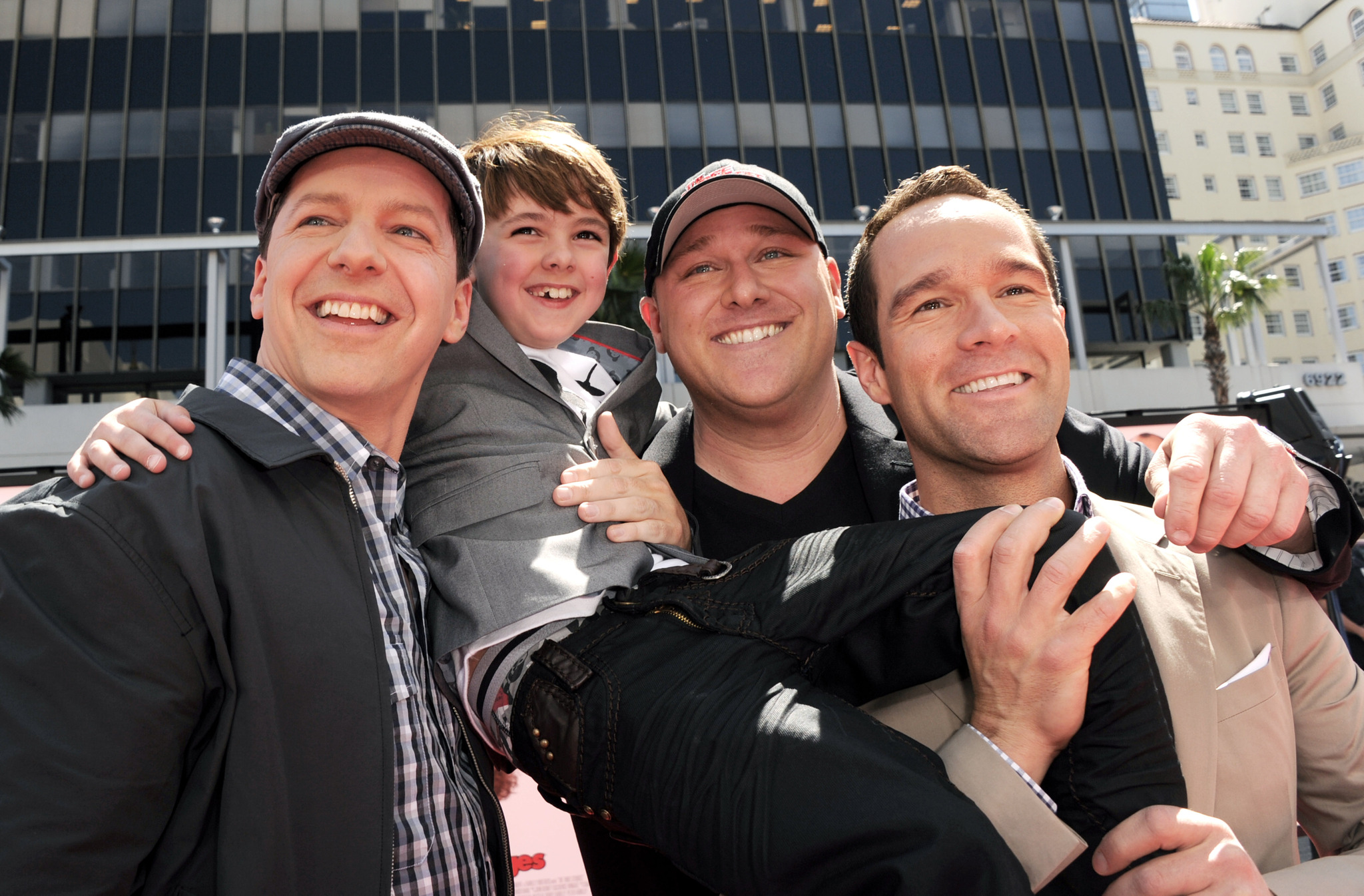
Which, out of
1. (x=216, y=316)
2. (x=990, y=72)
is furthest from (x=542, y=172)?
(x=990, y=72)

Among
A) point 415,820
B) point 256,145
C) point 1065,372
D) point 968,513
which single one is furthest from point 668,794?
point 256,145

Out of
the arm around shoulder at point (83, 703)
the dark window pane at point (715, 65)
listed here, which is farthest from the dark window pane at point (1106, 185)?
the arm around shoulder at point (83, 703)

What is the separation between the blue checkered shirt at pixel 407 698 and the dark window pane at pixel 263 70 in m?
23.2

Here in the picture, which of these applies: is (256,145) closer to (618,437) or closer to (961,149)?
(961,149)

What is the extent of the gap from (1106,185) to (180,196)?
2535 cm

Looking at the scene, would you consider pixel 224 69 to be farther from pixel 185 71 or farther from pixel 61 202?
pixel 61 202

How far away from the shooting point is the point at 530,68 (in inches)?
846

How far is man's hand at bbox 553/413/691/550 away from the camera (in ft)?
6.64

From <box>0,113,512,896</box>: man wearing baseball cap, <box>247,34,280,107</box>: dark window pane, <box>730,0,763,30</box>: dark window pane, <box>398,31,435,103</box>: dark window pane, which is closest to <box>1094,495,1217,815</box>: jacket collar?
<box>0,113,512,896</box>: man wearing baseball cap

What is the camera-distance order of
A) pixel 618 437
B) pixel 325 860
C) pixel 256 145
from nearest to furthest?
pixel 325 860, pixel 618 437, pixel 256 145

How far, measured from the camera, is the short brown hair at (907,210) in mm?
2316

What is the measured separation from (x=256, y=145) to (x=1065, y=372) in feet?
76.3

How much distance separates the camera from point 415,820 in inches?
66.8

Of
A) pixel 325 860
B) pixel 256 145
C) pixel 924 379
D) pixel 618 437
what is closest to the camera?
pixel 325 860
